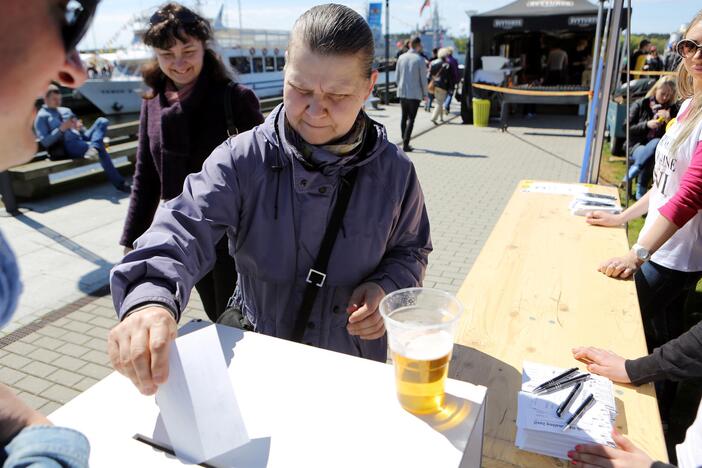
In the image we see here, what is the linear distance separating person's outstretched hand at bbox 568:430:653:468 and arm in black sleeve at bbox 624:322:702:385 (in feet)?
1.10

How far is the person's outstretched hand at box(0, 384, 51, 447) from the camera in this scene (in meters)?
0.68

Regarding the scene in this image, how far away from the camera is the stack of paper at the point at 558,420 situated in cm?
133

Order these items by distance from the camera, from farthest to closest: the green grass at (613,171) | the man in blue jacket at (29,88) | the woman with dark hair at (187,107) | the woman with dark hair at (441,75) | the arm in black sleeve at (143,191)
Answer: the woman with dark hair at (441,75)
the green grass at (613,171)
the arm in black sleeve at (143,191)
the woman with dark hair at (187,107)
the man in blue jacket at (29,88)

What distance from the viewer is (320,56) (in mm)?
1352

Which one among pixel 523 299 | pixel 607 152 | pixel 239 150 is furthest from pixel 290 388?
pixel 607 152

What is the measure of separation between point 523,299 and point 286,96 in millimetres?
1325

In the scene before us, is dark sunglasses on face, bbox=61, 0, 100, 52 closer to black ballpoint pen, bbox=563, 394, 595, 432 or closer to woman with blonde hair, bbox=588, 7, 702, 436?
black ballpoint pen, bbox=563, 394, 595, 432

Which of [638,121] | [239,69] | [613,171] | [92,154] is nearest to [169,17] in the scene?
[92,154]

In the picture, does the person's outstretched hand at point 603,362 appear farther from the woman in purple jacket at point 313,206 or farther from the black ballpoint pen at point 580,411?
the woman in purple jacket at point 313,206

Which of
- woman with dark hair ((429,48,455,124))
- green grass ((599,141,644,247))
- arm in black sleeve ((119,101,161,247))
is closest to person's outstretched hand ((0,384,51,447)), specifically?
arm in black sleeve ((119,101,161,247))

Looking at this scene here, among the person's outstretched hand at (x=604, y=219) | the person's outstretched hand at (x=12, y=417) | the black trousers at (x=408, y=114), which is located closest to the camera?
the person's outstretched hand at (x=12, y=417)

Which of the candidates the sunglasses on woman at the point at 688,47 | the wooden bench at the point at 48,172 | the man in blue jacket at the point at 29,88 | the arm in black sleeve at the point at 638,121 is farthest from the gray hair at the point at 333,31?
the arm in black sleeve at the point at 638,121

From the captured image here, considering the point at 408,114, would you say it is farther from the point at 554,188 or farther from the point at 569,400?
the point at 569,400

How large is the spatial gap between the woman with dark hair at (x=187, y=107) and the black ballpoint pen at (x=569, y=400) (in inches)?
61.6
